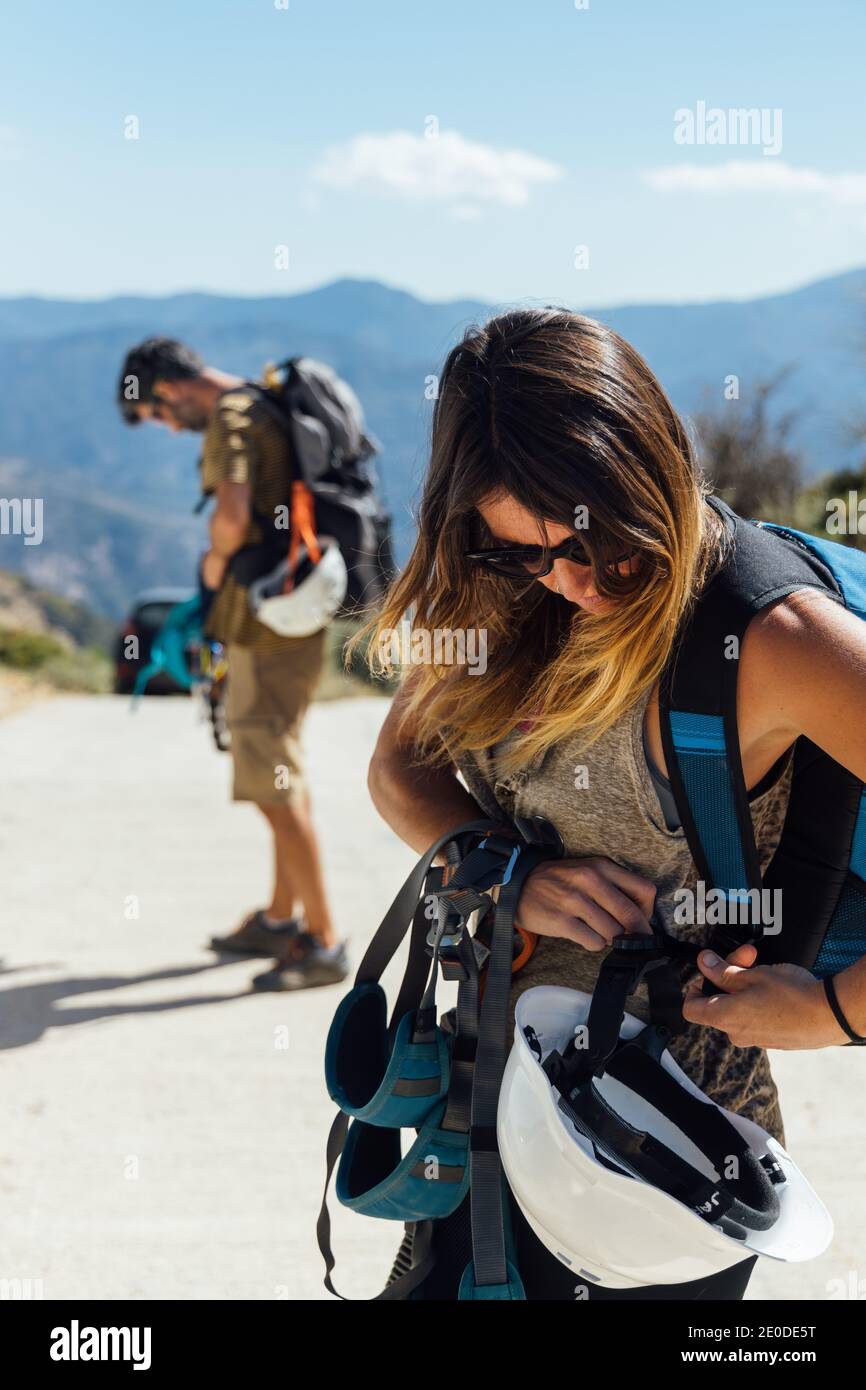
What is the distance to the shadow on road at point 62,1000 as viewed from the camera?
421cm

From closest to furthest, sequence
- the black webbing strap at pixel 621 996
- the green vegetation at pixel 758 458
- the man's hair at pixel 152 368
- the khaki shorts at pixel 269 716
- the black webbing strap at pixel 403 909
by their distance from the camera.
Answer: the black webbing strap at pixel 621 996
the black webbing strap at pixel 403 909
the khaki shorts at pixel 269 716
the man's hair at pixel 152 368
the green vegetation at pixel 758 458

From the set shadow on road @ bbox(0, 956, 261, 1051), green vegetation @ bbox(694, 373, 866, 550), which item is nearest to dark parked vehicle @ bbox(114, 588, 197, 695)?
green vegetation @ bbox(694, 373, 866, 550)

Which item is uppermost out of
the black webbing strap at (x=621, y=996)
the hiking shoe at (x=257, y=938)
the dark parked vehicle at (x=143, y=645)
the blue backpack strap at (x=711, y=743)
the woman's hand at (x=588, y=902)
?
the blue backpack strap at (x=711, y=743)

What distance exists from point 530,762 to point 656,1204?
533 mm

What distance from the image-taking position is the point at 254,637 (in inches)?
177

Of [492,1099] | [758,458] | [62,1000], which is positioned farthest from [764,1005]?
[758,458]

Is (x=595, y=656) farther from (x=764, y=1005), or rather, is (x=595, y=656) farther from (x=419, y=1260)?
(x=419, y=1260)

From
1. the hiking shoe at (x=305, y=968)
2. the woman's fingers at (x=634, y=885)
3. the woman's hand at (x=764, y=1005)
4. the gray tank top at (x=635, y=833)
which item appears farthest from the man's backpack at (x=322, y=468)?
the woman's hand at (x=764, y=1005)

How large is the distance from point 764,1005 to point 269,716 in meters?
3.36

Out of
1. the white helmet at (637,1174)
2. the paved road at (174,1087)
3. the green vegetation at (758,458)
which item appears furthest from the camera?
the green vegetation at (758,458)

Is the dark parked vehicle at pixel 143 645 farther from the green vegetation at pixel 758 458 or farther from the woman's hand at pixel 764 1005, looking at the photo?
the woman's hand at pixel 764 1005

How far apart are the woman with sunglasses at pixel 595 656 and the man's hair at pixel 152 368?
3292 millimetres

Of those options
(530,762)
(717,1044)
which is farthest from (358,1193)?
(530,762)

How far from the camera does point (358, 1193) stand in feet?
5.35
